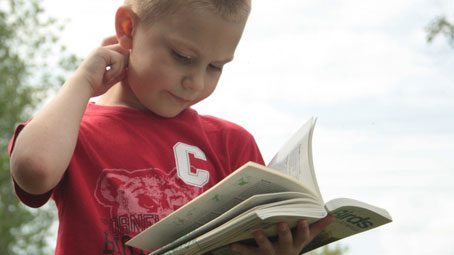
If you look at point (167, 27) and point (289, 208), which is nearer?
point (289, 208)

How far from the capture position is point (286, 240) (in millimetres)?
1781

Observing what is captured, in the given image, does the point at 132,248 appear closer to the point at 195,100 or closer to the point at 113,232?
the point at 113,232

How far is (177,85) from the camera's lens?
2.08m

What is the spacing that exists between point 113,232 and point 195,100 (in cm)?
43

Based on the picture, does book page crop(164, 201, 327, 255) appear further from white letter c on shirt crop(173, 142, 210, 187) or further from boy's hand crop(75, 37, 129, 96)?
boy's hand crop(75, 37, 129, 96)

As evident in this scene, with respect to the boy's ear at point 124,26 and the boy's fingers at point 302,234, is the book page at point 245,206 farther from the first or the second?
the boy's ear at point 124,26

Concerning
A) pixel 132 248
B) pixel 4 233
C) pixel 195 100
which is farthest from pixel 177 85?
pixel 4 233

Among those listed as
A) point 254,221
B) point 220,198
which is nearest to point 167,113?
point 220,198

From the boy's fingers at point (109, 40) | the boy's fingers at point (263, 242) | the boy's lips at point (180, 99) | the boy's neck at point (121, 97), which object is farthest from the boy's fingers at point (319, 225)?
the boy's fingers at point (109, 40)

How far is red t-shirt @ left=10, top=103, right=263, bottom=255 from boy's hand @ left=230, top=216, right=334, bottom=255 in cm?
31

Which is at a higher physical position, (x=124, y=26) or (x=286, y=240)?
(x=124, y=26)

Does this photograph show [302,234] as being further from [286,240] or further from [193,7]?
[193,7]

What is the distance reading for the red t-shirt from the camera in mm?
1996

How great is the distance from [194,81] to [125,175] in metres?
0.31
